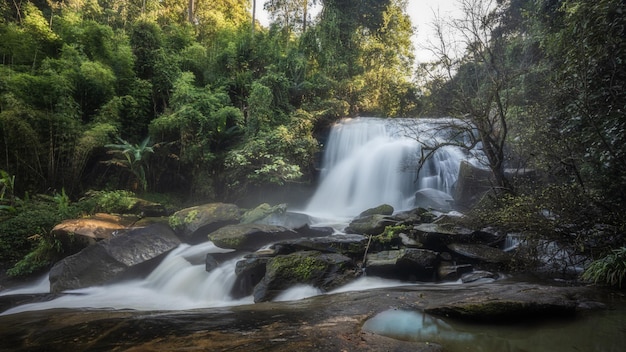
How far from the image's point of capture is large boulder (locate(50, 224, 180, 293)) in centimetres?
714

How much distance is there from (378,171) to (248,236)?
7687 millimetres

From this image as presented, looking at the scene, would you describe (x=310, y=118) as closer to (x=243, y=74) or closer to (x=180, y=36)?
(x=243, y=74)

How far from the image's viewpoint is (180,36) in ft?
52.3

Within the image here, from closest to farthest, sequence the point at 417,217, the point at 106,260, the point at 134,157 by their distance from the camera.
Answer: the point at 106,260
the point at 417,217
the point at 134,157

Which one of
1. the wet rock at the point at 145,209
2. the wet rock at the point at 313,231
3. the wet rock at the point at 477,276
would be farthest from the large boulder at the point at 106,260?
the wet rock at the point at 477,276

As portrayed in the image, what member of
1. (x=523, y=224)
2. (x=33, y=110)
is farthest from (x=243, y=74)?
(x=523, y=224)

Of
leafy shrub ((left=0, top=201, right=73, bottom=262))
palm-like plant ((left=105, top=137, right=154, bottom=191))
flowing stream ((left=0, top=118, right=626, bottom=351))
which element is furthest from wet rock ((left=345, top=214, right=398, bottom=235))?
leafy shrub ((left=0, top=201, right=73, bottom=262))

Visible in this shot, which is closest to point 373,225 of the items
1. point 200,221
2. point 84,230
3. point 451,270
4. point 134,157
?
point 451,270

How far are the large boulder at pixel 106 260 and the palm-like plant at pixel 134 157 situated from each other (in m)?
3.60

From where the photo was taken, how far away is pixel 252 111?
1279 centimetres

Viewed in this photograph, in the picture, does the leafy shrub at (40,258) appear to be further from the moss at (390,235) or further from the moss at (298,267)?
the moss at (390,235)

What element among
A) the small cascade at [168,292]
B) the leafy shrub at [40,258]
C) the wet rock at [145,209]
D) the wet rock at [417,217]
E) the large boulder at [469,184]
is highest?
the large boulder at [469,184]

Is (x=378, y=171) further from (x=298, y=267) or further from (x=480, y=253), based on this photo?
(x=298, y=267)

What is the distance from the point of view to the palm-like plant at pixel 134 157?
11.0m
